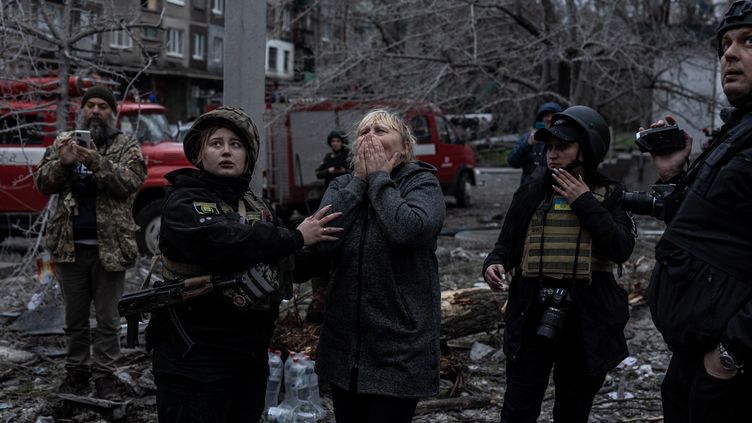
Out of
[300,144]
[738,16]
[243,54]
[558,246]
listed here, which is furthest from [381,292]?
[300,144]

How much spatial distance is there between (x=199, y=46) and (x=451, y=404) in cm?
3399

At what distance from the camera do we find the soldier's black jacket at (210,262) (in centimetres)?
280

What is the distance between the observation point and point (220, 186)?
2941mm

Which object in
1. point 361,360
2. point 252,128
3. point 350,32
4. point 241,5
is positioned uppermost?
point 350,32

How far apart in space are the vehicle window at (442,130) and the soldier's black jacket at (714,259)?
44.1 ft

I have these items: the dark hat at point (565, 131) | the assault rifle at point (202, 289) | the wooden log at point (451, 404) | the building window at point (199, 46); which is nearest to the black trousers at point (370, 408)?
the assault rifle at point (202, 289)

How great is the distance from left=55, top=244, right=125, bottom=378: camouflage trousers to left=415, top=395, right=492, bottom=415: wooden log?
6.53ft

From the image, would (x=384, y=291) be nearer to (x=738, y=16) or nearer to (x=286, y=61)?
(x=738, y=16)

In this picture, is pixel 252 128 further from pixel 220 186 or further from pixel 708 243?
pixel 708 243

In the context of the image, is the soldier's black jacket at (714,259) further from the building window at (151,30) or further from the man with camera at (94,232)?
the building window at (151,30)

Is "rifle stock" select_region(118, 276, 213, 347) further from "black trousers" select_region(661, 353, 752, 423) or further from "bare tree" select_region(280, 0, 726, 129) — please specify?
"bare tree" select_region(280, 0, 726, 129)

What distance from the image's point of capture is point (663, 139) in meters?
3.23

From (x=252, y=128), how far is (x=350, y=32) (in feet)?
34.7

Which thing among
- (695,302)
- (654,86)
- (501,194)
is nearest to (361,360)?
(695,302)
